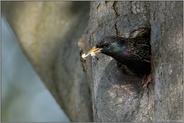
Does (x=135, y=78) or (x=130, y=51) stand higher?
(x=130, y=51)

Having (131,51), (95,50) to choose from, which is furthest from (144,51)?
(95,50)

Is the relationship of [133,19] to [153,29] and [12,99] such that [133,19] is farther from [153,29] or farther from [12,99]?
[12,99]

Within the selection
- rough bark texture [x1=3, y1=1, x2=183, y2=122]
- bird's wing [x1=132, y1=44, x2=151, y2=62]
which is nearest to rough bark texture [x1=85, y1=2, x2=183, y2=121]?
rough bark texture [x1=3, y1=1, x2=183, y2=122]

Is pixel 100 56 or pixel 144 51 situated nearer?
pixel 144 51

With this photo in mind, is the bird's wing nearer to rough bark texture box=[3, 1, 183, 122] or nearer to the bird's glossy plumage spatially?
the bird's glossy plumage

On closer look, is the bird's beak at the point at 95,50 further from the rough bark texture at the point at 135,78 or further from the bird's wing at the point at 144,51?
the bird's wing at the point at 144,51

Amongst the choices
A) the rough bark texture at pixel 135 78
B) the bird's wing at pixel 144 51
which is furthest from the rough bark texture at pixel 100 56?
the bird's wing at pixel 144 51

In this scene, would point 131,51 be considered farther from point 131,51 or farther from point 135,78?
point 135,78

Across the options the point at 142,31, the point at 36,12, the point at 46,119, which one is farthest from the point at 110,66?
the point at 46,119
